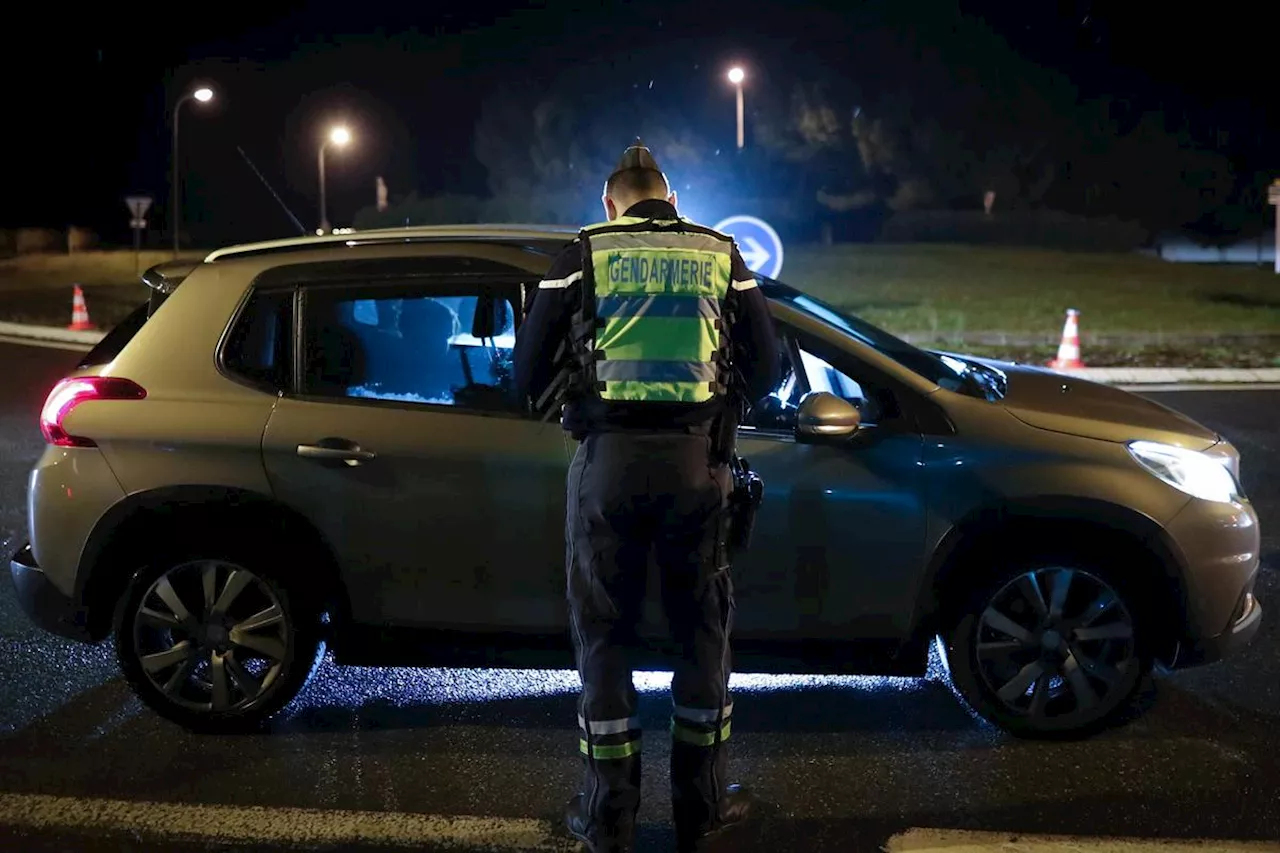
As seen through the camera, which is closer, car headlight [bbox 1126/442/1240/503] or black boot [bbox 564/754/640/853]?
black boot [bbox 564/754/640/853]

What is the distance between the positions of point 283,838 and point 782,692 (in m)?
1.83

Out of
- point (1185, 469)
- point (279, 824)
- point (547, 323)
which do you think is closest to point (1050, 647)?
point (1185, 469)

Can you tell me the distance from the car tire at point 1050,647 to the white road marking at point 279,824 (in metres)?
1.45

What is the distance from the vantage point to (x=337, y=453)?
420 cm

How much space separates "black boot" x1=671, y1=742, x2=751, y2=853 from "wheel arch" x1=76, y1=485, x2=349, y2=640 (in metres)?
1.35

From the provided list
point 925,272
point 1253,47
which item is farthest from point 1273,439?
point 1253,47

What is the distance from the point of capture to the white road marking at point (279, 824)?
12.2 ft

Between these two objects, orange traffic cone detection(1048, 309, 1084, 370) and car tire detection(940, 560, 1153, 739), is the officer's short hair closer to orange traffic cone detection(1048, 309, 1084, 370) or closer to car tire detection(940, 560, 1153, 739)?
car tire detection(940, 560, 1153, 739)

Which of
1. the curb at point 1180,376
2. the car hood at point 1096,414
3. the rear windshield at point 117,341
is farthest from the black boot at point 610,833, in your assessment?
the curb at point 1180,376

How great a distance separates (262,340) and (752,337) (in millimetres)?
1756

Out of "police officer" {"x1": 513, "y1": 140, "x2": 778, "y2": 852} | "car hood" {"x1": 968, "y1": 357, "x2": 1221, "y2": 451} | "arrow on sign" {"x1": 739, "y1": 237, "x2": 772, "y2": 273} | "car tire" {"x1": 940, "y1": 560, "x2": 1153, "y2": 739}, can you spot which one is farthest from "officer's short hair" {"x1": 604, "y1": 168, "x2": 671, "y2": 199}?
"arrow on sign" {"x1": 739, "y1": 237, "x2": 772, "y2": 273}

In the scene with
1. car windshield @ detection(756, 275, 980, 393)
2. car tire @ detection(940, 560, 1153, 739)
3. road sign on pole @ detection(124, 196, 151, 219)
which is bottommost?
car tire @ detection(940, 560, 1153, 739)

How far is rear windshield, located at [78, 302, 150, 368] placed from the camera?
445cm

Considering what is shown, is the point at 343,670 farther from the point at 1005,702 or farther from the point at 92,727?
the point at 1005,702
